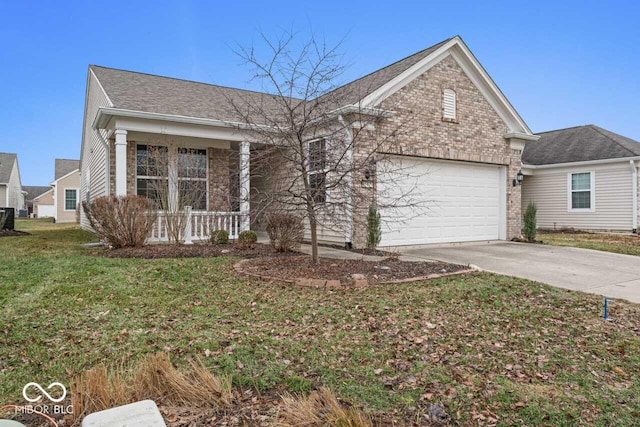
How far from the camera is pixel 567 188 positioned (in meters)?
18.7

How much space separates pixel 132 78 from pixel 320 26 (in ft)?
31.0

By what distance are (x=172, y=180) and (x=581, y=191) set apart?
17502mm

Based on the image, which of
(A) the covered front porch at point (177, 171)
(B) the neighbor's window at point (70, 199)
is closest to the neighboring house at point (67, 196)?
(B) the neighbor's window at point (70, 199)

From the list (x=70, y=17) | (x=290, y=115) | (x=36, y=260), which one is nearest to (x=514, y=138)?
(x=290, y=115)

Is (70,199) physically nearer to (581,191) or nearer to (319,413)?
(581,191)

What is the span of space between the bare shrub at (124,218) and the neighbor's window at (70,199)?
2673 centimetres

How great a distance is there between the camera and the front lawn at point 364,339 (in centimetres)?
303

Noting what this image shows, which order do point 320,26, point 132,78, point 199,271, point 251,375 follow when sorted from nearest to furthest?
point 251,375 → point 199,271 → point 320,26 → point 132,78

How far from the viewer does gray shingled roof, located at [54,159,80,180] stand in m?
35.2

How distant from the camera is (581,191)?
59.9 feet

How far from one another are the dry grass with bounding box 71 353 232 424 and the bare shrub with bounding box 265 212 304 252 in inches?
237

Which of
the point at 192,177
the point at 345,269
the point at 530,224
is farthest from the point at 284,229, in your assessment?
the point at 530,224

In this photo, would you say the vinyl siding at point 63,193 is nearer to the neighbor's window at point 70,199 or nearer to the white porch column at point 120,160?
the neighbor's window at point 70,199

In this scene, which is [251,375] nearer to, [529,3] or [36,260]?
[36,260]
